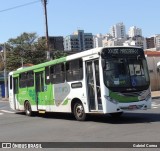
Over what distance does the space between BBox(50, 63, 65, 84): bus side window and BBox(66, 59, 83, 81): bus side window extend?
19.3 inches

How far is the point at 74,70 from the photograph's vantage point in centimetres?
1719

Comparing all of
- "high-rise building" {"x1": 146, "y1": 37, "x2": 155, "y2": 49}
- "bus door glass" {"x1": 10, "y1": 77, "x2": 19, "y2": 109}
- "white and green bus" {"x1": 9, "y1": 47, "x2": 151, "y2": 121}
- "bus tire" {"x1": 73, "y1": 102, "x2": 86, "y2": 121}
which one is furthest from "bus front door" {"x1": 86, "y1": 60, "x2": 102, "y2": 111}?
"high-rise building" {"x1": 146, "y1": 37, "x2": 155, "y2": 49}

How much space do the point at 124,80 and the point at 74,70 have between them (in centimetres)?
256

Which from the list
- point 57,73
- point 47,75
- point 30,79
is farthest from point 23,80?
point 57,73

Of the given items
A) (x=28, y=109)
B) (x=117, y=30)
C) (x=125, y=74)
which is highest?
(x=117, y=30)

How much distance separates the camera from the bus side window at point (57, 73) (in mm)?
18297

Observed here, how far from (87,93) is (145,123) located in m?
2.83

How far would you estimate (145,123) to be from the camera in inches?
570

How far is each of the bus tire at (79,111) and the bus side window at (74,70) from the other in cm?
109

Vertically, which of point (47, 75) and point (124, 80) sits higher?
point (47, 75)

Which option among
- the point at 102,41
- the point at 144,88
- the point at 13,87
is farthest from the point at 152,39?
the point at 144,88

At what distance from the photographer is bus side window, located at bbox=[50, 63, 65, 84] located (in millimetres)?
18297

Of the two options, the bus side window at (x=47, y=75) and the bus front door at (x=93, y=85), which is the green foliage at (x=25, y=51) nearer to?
the bus side window at (x=47, y=75)

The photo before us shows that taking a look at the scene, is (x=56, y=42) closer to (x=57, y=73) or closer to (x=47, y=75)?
(x=47, y=75)
